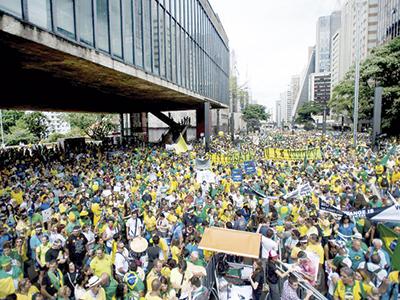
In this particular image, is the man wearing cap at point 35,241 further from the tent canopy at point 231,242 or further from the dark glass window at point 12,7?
the dark glass window at point 12,7

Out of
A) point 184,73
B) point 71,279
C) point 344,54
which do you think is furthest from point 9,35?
point 344,54

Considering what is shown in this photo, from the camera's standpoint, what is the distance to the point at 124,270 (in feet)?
19.4

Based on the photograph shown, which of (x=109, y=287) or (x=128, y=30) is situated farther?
(x=128, y=30)

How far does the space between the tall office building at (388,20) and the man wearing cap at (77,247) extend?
55.2 meters

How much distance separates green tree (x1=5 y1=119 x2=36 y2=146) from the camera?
5330 cm

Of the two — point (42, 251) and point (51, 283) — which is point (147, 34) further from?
point (51, 283)

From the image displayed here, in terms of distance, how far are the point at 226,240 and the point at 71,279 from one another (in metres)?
3.03

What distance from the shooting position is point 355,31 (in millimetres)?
59969

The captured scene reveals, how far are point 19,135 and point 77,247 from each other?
5556 centimetres

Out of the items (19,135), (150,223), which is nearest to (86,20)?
(150,223)

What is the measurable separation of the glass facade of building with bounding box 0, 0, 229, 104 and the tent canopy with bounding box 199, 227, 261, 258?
658 cm

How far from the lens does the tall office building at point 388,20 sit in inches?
1887

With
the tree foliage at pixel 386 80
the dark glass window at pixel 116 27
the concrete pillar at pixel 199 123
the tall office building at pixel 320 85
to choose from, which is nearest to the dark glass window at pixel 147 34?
the dark glass window at pixel 116 27

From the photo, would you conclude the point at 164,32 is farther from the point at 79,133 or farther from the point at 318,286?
the point at 79,133
